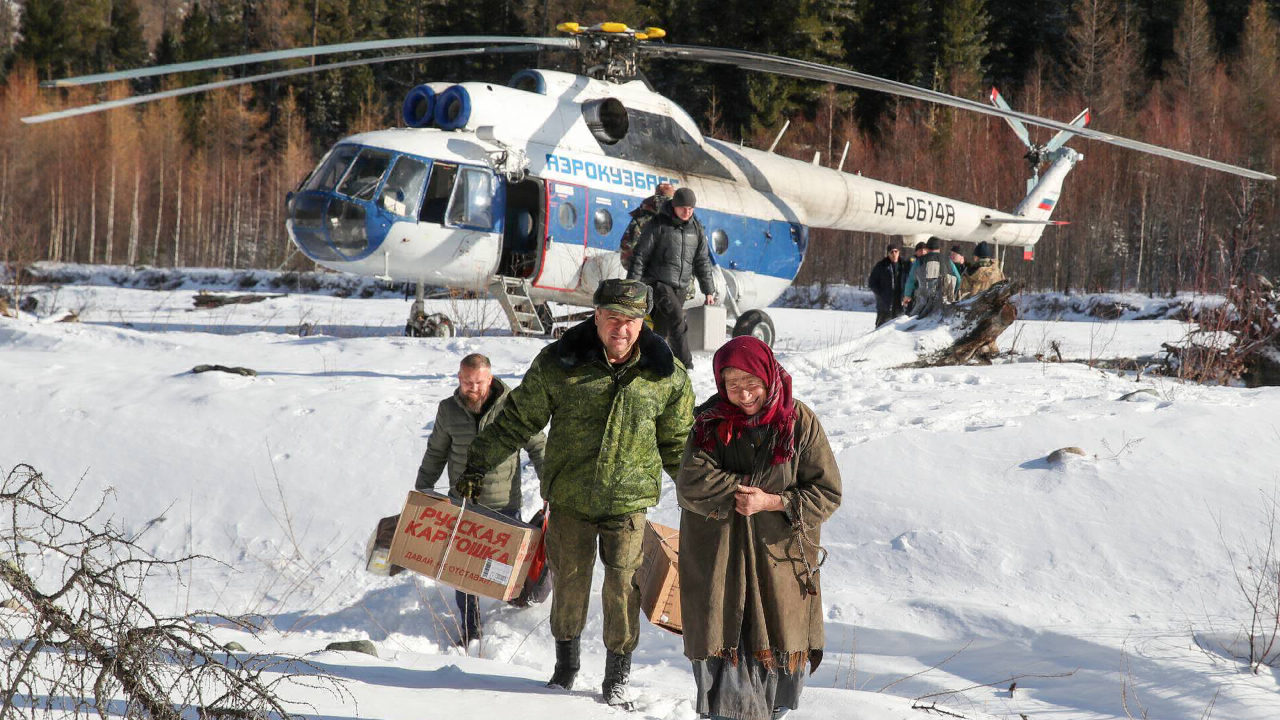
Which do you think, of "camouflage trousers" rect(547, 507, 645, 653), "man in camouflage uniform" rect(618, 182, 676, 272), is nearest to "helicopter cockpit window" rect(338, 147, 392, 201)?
"man in camouflage uniform" rect(618, 182, 676, 272)

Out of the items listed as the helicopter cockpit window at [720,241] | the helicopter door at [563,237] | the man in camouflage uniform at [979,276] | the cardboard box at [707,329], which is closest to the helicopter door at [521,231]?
the helicopter door at [563,237]

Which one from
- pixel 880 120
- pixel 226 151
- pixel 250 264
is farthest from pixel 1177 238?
pixel 226 151

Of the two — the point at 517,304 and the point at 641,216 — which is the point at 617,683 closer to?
the point at 641,216

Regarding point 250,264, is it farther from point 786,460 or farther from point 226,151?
point 786,460

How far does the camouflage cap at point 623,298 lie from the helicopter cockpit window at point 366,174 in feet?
23.1

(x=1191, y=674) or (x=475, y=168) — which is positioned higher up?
(x=475, y=168)

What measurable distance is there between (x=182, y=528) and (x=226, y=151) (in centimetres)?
3786

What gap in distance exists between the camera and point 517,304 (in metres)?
10.8

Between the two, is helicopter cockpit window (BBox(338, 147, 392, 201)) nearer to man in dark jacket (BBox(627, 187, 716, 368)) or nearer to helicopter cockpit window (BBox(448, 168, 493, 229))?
helicopter cockpit window (BBox(448, 168, 493, 229))

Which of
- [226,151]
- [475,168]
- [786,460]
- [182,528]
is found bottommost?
[182,528]

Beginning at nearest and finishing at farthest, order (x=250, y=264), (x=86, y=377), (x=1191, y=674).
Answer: (x=1191, y=674)
(x=86, y=377)
(x=250, y=264)

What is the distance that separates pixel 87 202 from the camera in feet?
127

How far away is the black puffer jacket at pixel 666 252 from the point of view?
318 inches

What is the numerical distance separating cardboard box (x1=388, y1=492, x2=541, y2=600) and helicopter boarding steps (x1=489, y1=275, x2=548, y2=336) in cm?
657
